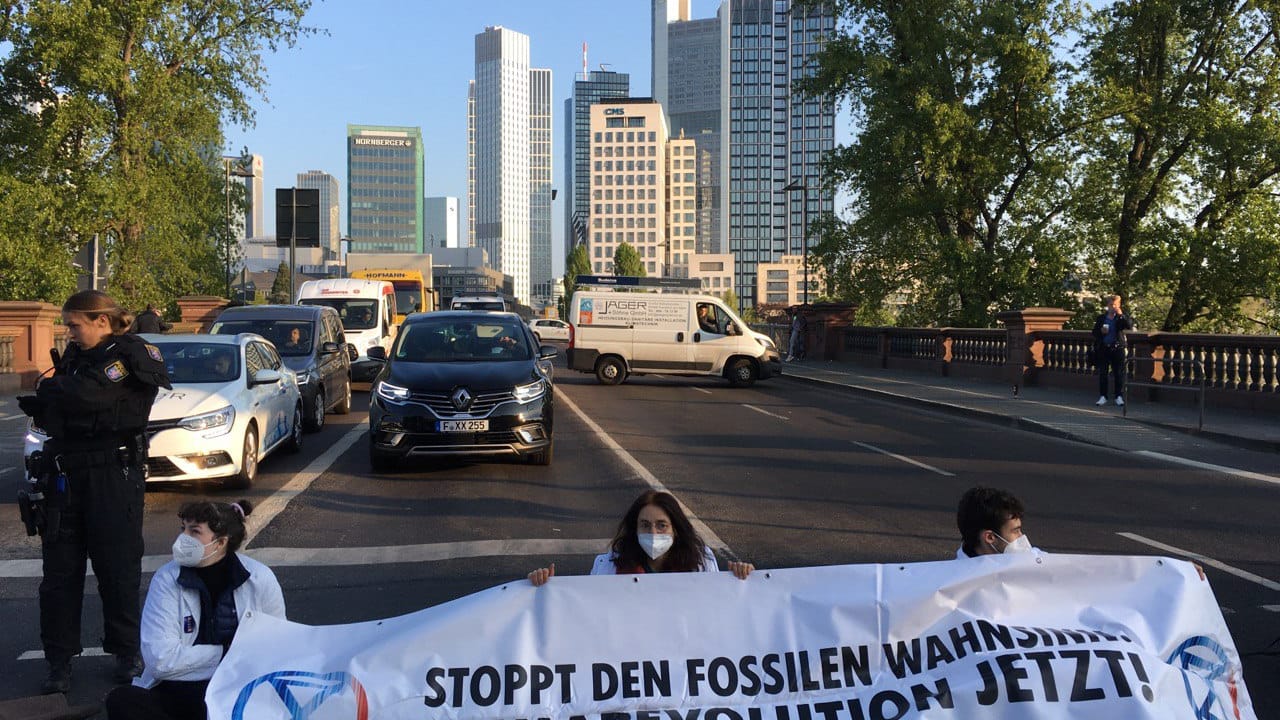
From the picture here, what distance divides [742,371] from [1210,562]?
20097 mm

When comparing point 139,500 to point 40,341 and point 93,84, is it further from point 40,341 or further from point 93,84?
point 93,84

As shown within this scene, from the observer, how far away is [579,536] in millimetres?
8172

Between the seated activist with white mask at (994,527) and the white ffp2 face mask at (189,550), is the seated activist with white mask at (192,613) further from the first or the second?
the seated activist with white mask at (994,527)

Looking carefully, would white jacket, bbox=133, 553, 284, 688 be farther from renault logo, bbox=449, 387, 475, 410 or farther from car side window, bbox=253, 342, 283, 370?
car side window, bbox=253, 342, 283, 370

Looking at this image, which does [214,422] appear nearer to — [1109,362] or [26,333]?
[1109,362]

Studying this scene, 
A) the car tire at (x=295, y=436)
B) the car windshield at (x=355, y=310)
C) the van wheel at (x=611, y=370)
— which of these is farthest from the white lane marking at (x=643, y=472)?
the car windshield at (x=355, y=310)

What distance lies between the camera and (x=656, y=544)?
15.1 ft

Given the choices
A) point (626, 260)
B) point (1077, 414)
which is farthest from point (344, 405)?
point (626, 260)

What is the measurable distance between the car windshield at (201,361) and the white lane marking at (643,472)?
8.12 feet

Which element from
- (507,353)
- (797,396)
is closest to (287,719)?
(507,353)

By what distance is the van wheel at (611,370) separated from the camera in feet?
90.6

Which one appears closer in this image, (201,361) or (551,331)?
(201,361)

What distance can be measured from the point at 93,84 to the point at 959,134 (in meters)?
27.7

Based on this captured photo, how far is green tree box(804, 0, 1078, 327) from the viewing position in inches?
1330
